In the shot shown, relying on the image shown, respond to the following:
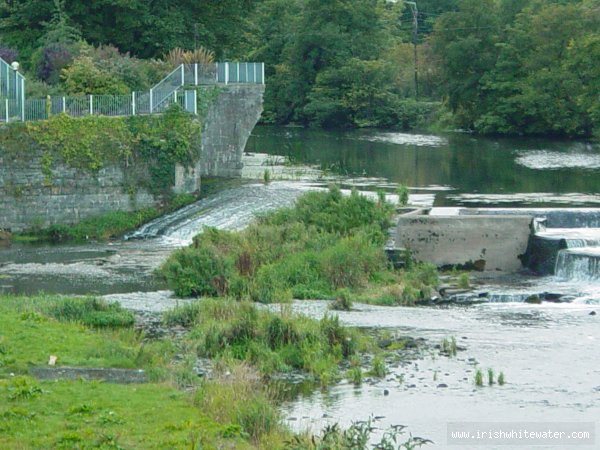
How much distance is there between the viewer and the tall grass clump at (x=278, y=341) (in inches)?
831

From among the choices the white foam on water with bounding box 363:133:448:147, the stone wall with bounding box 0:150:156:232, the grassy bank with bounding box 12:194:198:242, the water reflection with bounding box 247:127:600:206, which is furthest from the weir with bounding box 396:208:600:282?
the white foam on water with bounding box 363:133:448:147

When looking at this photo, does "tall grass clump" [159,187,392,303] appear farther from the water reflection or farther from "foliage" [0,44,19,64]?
"foliage" [0,44,19,64]

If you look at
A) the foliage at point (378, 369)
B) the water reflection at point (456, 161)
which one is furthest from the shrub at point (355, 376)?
the water reflection at point (456, 161)

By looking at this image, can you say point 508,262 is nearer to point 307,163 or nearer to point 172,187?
point 172,187

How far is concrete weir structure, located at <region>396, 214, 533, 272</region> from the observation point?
104ft

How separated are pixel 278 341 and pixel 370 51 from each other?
2734 inches

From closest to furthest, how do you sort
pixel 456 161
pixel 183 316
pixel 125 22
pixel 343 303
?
pixel 183 316, pixel 343 303, pixel 125 22, pixel 456 161

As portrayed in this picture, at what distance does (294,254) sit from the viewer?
29516 mm

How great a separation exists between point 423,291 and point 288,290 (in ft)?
9.66

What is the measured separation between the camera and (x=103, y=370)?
62.6 ft

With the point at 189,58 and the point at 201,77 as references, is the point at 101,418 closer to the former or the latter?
the point at 201,77

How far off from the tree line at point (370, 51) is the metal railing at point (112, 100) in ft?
5.96

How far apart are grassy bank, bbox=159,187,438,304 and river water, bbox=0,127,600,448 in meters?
0.90

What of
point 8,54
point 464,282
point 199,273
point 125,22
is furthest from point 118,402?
point 125,22
